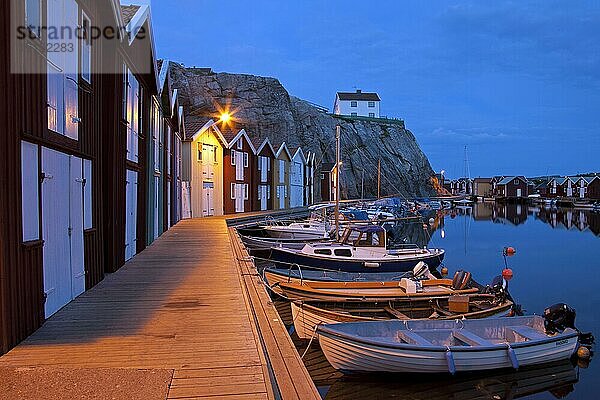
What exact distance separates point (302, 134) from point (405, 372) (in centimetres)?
8657

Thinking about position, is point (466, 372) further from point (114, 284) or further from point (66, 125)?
point (66, 125)

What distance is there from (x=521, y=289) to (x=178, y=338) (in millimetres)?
24347

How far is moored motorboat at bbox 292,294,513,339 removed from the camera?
14.8m

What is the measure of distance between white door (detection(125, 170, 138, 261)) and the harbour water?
20.2ft

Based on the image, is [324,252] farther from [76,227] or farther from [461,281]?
[76,227]

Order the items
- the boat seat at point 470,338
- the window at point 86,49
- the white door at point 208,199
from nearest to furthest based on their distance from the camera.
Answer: the window at point 86,49, the boat seat at point 470,338, the white door at point 208,199

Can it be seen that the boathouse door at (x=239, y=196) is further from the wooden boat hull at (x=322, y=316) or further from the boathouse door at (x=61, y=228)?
the boathouse door at (x=61, y=228)

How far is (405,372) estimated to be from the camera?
12180mm

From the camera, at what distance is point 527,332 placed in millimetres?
13602

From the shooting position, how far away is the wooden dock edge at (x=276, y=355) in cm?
575

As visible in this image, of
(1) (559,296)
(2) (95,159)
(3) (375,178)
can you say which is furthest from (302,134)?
(2) (95,159)

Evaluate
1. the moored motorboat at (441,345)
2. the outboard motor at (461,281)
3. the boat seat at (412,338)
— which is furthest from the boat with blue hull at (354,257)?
the boat seat at (412,338)

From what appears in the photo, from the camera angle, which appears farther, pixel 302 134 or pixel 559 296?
pixel 302 134

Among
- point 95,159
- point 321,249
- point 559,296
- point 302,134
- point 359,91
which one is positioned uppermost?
point 359,91
